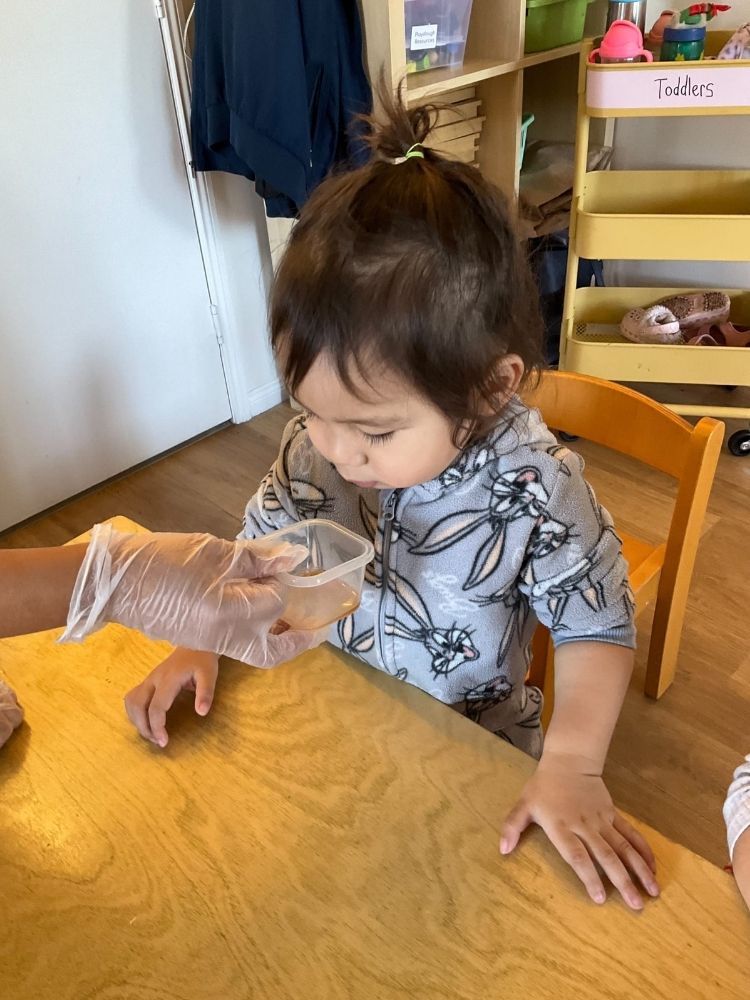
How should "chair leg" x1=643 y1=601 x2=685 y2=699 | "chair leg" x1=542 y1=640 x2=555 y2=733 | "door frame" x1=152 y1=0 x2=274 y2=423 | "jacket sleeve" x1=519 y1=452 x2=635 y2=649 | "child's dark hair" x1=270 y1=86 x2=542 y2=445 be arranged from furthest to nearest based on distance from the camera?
"door frame" x1=152 y1=0 x2=274 y2=423 < "chair leg" x1=643 y1=601 x2=685 y2=699 < "chair leg" x1=542 y1=640 x2=555 y2=733 < "jacket sleeve" x1=519 y1=452 x2=635 y2=649 < "child's dark hair" x1=270 y1=86 x2=542 y2=445

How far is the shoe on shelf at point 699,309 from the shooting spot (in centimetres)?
209

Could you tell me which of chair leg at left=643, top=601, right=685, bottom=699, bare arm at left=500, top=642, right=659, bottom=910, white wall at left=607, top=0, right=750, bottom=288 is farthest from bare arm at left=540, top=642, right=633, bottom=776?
white wall at left=607, top=0, right=750, bottom=288

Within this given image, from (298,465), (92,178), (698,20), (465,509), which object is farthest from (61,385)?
(698,20)

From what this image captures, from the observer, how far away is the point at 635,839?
1.77 ft

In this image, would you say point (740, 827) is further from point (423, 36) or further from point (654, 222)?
point (423, 36)

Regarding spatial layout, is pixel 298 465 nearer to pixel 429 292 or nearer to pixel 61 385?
pixel 429 292

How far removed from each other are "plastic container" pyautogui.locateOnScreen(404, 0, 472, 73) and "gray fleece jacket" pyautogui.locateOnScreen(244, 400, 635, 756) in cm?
134

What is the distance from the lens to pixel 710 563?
1746 mm

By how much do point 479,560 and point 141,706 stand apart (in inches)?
12.7

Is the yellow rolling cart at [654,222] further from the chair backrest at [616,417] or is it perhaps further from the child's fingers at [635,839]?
the child's fingers at [635,839]

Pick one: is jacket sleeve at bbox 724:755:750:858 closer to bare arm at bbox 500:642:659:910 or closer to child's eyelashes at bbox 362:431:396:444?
bare arm at bbox 500:642:659:910

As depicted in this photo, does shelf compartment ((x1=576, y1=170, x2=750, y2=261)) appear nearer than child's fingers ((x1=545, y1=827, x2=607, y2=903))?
No

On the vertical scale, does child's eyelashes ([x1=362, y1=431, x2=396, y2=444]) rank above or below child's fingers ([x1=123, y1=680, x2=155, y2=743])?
above

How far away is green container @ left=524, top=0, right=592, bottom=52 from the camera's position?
194 centimetres
